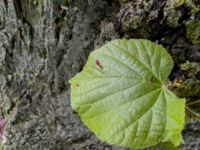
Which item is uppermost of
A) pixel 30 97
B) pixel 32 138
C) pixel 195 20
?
pixel 195 20

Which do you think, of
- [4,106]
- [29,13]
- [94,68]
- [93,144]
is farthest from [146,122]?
[4,106]

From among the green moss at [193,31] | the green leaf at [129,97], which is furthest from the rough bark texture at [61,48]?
the green leaf at [129,97]

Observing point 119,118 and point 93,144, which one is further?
point 93,144

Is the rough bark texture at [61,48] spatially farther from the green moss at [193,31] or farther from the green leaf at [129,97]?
the green leaf at [129,97]

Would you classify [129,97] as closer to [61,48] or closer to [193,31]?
[193,31]

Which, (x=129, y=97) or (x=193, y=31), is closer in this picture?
(x=129, y=97)

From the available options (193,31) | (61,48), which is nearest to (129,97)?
(193,31)

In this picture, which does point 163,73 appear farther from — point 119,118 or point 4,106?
point 4,106
